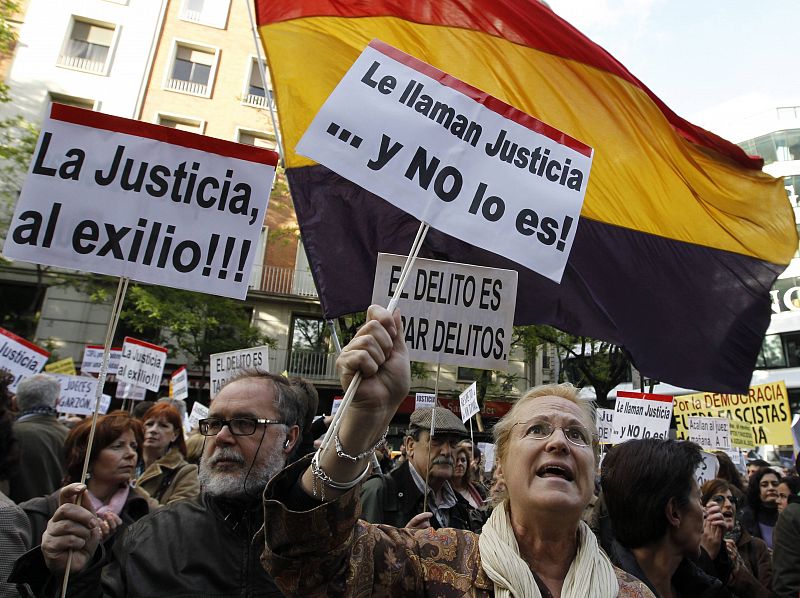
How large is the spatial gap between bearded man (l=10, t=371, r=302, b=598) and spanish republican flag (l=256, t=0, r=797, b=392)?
1346 mm

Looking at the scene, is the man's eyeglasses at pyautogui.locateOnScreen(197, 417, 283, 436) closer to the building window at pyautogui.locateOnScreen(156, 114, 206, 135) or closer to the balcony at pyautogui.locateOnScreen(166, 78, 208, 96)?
the building window at pyautogui.locateOnScreen(156, 114, 206, 135)

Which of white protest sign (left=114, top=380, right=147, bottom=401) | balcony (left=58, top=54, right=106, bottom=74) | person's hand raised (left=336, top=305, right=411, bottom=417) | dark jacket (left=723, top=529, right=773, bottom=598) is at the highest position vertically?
balcony (left=58, top=54, right=106, bottom=74)

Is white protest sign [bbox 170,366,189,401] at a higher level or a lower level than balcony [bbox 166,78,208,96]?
lower

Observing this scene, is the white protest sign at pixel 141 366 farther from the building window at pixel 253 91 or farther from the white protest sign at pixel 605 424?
the building window at pixel 253 91

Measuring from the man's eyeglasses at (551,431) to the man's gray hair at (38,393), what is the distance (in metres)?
4.04

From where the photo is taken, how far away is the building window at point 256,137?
23.1m

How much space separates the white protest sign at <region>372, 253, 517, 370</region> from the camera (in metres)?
3.40

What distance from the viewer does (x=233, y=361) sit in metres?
6.96

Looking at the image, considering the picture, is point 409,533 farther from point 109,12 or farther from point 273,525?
point 109,12

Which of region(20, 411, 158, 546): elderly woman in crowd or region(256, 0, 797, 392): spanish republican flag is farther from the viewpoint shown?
region(256, 0, 797, 392): spanish republican flag

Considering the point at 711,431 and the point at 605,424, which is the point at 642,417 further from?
the point at 711,431

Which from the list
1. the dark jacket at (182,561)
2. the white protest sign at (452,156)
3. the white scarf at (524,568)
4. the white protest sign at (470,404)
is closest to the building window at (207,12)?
the white protest sign at (470,404)

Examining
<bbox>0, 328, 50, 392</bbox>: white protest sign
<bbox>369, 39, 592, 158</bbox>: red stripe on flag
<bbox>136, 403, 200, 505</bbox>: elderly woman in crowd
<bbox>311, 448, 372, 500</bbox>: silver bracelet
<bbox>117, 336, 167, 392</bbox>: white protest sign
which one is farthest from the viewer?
<bbox>117, 336, 167, 392</bbox>: white protest sign

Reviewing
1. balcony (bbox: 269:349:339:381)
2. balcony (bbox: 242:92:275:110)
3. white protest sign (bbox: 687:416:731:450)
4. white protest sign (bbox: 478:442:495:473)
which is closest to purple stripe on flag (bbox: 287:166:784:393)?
white protest sign (bbox: 687:416:731:450)
